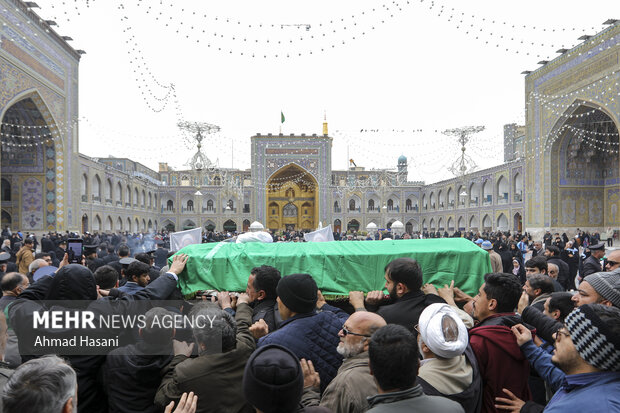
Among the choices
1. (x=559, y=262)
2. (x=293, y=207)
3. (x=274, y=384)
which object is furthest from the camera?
(x=293, y=207)

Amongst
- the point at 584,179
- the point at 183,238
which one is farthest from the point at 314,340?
the point at 584,179

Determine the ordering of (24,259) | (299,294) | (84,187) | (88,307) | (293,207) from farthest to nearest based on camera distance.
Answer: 1. (293,207)
2. (84,187)
3. (24,259)
4. (88,307)
5. (299,294)

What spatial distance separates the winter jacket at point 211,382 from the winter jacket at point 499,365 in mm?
1075

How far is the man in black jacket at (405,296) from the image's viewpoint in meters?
2.28

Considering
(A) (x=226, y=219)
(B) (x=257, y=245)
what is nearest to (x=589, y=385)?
(B) (x=257, y=245)

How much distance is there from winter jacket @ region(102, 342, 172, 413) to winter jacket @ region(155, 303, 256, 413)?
122 mm

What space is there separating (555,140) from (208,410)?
63.1ft

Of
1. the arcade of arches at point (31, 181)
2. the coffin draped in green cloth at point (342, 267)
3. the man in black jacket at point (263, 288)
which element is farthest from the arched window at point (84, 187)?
the man in black jacket at point (263, 288)

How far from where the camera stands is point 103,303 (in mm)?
2348

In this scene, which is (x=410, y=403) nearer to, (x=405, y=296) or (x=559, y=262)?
(x=405, y=296)

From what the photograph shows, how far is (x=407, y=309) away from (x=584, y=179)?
1926 centimetres

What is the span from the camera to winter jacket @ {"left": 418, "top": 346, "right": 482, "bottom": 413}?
5.43 ft

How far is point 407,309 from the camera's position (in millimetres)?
2295

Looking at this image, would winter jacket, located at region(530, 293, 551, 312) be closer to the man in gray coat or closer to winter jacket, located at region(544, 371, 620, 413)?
winter jacket, located at region(544, 371, 620, 413)
